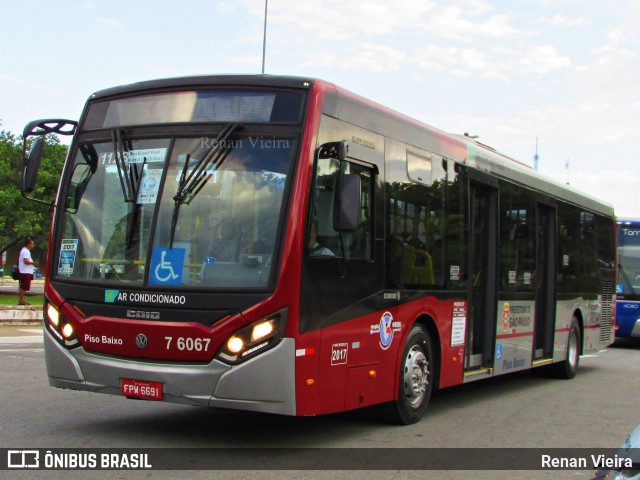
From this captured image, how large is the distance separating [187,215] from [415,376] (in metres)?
3.05

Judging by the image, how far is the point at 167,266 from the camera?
6781 millimetres

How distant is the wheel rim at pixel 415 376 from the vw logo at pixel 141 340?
2.75 m

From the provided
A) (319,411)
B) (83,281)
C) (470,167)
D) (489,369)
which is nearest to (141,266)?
(83,281)

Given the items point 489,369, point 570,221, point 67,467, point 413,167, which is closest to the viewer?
point 67,467

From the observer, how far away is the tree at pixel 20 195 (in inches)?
1123

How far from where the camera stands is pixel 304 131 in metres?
6.81

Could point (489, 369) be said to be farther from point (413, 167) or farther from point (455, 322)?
point (413, 167)

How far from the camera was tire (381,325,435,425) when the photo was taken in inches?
323

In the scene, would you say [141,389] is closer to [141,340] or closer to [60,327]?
[141,340]

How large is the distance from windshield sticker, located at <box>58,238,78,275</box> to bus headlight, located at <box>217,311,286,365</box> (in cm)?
182

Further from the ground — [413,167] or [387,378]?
[413,167]

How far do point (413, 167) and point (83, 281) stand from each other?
3.52 m

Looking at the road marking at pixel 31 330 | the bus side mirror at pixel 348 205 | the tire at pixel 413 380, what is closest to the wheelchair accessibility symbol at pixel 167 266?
the bus side mirror at pixel 348 205

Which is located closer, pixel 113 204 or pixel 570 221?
pixel 113 204
